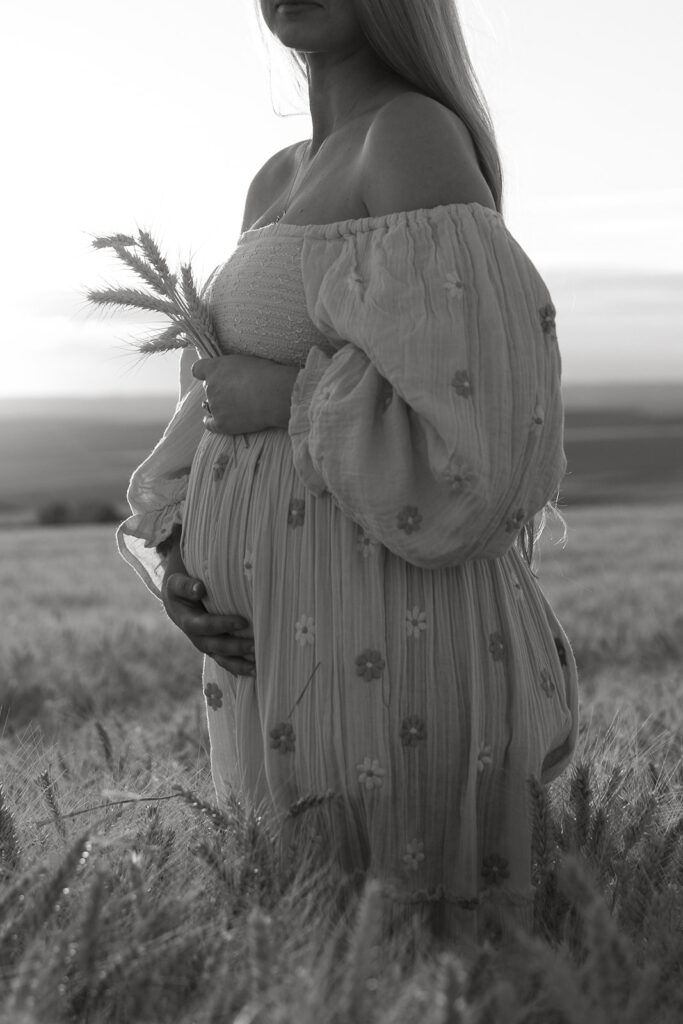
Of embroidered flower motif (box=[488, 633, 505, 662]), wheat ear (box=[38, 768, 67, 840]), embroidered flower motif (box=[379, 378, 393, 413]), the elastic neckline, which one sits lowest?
wheat ear (box=[38, 768, 67, 840])

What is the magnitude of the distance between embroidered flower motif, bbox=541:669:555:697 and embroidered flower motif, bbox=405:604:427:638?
1.08ft

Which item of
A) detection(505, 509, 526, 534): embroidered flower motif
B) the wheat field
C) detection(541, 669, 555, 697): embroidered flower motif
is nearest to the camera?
the wheat field

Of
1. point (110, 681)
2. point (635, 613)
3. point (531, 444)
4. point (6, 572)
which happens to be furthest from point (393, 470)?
point (6, 572)

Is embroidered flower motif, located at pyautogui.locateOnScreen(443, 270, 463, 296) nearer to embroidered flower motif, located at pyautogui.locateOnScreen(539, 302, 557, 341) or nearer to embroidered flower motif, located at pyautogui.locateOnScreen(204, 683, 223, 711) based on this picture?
embroidered flower motif, located at pyautogui.locateOnScreen(539, 302, 557, 341)

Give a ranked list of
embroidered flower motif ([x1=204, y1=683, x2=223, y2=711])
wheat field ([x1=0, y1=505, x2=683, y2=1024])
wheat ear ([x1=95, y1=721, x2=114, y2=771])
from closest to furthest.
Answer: wheat field ([x1=0, y1=505, x2=683, y2=1024]) → embroidered flower motif ([x1=204, y1=683, x2=223, y2=711]) → wheat ear ([x1=95, y1=721, x2=114, y2=771])

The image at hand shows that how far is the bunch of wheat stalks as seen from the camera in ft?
8.54

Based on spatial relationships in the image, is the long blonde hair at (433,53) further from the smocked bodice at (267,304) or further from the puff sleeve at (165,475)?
the puff sleeve at (165,475)

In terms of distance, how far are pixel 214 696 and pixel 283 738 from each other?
0.32 metres

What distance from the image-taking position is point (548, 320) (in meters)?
2.40

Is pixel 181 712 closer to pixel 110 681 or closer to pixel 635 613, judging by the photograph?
pixel 110 681

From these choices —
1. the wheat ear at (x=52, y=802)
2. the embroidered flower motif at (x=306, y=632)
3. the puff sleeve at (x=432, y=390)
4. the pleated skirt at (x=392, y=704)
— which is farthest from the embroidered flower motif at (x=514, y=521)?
the wheat ear at (x=52, y=802)

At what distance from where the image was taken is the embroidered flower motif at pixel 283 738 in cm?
246

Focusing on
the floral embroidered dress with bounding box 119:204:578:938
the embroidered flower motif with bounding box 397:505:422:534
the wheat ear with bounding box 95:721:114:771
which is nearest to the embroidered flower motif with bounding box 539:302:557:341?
the floral embroidered dress with bounding box 119:204:578:938

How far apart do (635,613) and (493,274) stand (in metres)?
5.56
